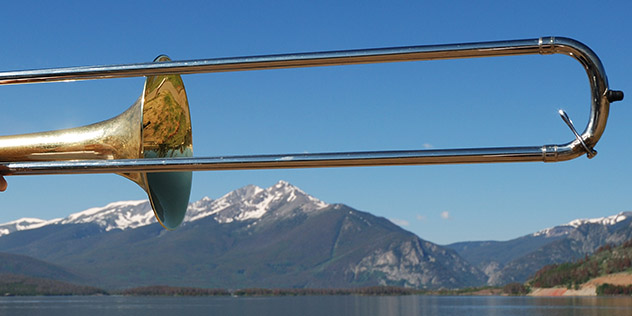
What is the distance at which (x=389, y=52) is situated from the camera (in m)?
1.45

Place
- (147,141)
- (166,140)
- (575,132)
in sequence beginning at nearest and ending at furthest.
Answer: (575,132) → (147,141) → (166,140)

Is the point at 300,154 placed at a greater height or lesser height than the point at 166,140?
lesser

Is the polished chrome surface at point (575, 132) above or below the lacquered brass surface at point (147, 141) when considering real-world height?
below

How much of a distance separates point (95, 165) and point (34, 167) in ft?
0.69

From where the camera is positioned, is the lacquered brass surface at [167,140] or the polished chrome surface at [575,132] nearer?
the polished chrome surface at [575,132]

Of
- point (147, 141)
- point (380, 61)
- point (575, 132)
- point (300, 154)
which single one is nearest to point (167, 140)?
point (147, 141)

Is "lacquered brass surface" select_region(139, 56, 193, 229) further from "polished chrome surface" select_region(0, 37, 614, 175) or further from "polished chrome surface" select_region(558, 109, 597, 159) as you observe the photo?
"polished chrome surface" select_region(558, 109, 597, 159)

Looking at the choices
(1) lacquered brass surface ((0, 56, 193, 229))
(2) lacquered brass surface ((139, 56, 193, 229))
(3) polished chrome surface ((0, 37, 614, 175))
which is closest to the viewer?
(3) polished chrome surface ((0, 37, 614, 175))

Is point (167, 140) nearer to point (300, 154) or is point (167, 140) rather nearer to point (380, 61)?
point (300, 154)

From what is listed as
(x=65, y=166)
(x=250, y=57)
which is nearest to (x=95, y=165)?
(x=65, y=166)

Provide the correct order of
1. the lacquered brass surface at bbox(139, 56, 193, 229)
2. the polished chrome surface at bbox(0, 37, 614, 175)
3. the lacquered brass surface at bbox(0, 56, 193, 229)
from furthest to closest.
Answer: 1. the lacquered brass surface at bbox(139, 56, 193, 229)
2. the lacquered brass surface at bbox(0, 56, 193, 229)
3. the polished chrome surface at bbox(0, 37, 614, 175)

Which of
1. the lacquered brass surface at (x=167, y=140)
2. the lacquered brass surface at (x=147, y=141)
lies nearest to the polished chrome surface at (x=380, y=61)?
the lacquered brass surface at (x=147, y=141)

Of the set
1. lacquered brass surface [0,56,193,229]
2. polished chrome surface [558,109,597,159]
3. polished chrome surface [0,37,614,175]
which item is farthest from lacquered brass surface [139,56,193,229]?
polished chrome surface [558,109,597,159]

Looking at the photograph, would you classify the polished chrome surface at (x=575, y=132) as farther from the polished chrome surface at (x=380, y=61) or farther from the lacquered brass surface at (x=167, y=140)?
the lacquered brass surface at (x=167, y=140)
